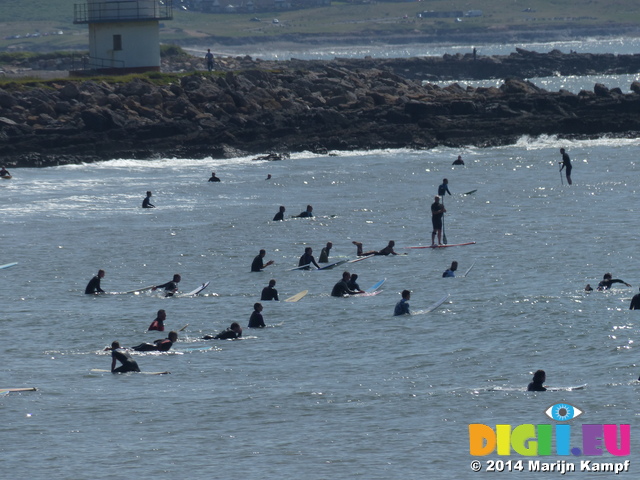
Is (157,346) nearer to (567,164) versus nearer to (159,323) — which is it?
(159,323)

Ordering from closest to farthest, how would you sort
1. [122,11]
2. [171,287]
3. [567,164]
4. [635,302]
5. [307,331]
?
1. [307,331]
2. [635,302]
3. [171,287]
4. [567,164]
5. [122,11]

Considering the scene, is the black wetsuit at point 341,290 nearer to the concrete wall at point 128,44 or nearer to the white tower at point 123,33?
the white tower at point 123,33

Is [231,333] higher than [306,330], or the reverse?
[231,333]

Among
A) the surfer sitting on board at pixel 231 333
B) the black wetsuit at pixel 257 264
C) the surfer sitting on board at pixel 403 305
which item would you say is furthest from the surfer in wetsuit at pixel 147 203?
the surfer sitting on board at pixel 231 333

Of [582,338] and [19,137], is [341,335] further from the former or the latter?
[19,137]

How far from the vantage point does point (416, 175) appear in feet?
193

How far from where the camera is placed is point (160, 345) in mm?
27125

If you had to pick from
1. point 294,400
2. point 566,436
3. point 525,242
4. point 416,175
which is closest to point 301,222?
point 525,242

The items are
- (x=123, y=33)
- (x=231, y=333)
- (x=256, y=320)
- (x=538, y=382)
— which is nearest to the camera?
(x=538, y=382)

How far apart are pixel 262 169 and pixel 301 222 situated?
16711mm

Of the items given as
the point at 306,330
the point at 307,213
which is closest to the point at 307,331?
the point at 306,330

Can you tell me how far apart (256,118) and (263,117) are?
0.52 meters

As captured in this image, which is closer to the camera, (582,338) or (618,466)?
(618,466)

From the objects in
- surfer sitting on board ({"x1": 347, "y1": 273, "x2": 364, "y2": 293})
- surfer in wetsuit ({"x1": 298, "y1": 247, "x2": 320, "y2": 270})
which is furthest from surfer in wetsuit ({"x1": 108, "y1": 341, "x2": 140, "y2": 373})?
surfer in wetsuit ({"x1": 298, "y1": 247, "x2": 320, "y2": 270})
